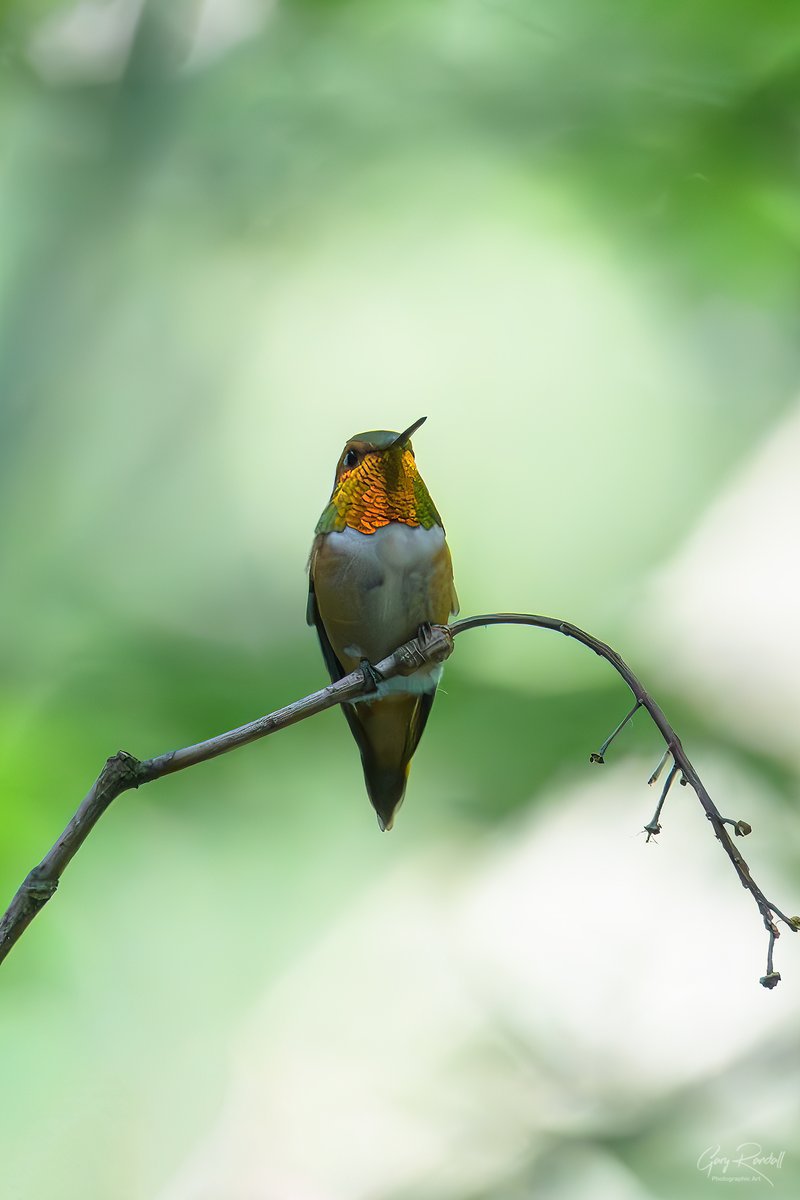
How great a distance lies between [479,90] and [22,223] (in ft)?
4.26

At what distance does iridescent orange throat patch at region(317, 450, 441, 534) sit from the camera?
1.35m

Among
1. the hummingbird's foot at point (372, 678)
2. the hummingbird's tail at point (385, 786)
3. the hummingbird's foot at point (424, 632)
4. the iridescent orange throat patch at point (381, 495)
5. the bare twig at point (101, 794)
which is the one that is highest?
the iridescent orange throat patch at point (381, 495)

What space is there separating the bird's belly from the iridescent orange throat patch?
12mm

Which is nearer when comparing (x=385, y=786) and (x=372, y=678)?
(x=372, y=678)

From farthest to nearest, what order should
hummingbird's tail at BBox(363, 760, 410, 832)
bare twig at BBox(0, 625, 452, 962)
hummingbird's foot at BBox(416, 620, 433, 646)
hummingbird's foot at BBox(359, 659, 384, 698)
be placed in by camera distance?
1. hummingbird's tail at BBox(363, 760, 410, 832)
2. hummingbird's foot at BBox(416, 620, 433, 646)
3. hummingbird's foot at BBox(359, 659, 384, 698)
4. bare twig at BBox(0, 625, 452, 962)

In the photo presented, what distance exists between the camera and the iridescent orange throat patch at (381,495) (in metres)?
1.35

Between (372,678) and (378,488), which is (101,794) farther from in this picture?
(378,488)

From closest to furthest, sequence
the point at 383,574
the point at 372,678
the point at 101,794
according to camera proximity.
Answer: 1. the point at 101,794
2. the point at 372,678
3. the point at 383,574

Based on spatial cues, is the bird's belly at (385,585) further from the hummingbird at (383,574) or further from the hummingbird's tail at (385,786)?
the hummingbird's tail at (385,786)

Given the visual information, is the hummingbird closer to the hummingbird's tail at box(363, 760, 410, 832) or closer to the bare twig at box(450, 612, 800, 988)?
the hummingbird's tail at box(363, 760, 410, 832)

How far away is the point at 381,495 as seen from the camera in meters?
1.37

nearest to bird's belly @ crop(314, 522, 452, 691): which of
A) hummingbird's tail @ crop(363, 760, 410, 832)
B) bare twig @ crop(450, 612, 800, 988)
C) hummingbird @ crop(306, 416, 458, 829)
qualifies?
hummingbird @ crop(306, 416, 458, 829)

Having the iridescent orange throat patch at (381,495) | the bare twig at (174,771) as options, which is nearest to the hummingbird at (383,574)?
the iridescent orange throat patch at (381,495)

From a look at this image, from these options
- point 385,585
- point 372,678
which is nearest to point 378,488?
point 385,585
